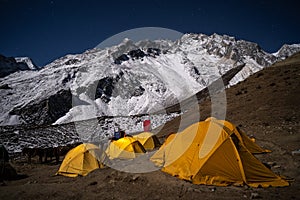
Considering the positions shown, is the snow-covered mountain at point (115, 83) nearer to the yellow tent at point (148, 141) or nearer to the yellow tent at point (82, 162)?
the yellow tent at point (148, 141)

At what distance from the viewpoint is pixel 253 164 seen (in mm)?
8656

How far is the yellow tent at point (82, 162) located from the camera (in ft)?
41.8

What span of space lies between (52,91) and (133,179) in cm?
10757

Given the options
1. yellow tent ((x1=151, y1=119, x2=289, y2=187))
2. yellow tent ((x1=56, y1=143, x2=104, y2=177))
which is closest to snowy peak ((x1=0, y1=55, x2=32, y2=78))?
yellow tent ((x1=56, y1=143, x2=104, y2=177))

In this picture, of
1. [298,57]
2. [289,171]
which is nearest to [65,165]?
[289,171]

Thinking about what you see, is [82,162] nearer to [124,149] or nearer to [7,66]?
[124,149]

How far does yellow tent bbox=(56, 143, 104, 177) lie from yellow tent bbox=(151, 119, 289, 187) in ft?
16.4

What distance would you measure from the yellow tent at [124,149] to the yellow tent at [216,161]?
5.41 metres

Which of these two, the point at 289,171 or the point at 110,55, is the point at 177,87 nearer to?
the point at 110,55

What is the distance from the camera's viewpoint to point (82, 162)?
42.2ft

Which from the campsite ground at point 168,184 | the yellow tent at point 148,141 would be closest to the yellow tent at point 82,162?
the campsite ground at point 168,184

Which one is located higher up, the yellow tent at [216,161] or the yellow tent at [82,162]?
the yellow tent at [216,161]

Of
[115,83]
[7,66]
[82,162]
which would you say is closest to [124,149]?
[82,162]

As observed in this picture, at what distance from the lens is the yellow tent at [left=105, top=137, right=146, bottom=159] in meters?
15.4
